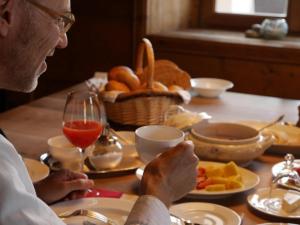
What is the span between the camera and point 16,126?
6.38 feet

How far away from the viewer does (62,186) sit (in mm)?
1411

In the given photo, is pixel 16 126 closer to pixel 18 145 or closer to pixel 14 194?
pixel 18 145

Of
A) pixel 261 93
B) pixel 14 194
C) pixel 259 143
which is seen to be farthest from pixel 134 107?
pixel 261 93

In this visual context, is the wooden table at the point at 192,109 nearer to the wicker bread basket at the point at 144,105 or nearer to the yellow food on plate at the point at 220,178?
the yellow food on plate at the point at 220,178

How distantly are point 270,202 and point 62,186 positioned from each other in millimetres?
489

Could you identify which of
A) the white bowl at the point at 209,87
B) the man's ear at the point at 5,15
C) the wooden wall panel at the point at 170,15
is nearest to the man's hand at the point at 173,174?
the man's ear at the point at 5,15

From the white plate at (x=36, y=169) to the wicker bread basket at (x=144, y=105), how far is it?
17.6 inches

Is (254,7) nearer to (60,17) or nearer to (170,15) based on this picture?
(170,15)

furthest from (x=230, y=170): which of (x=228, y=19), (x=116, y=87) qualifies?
(x=228, y=19)

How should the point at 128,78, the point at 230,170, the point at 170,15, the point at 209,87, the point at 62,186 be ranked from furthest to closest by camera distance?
the point at 170,15, the point at 209,87, the point at 128,78, the point at 230,170, the point at 62,186

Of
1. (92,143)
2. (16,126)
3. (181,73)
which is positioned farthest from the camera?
(181,73)

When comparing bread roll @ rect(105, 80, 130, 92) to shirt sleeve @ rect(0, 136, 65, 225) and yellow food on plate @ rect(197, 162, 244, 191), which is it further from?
shirt sleeve @ rect(0, 136, 65, 225)

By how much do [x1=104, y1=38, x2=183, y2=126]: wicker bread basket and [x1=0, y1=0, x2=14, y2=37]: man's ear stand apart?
0.95 meters

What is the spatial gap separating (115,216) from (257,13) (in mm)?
2789
